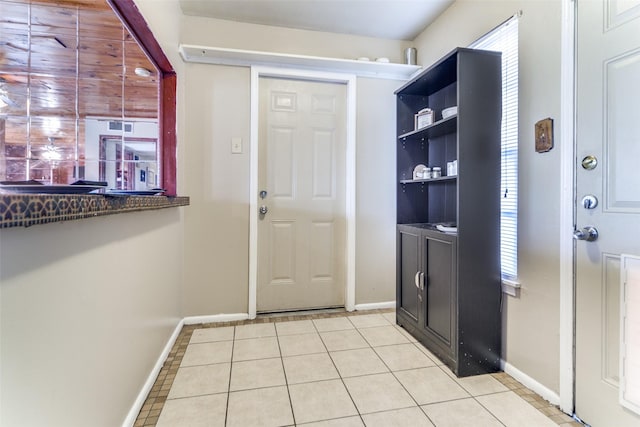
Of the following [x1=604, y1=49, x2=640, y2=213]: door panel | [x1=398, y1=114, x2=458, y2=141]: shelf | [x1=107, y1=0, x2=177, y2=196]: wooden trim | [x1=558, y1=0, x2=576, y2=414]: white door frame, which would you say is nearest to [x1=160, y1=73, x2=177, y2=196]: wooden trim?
[x1=107, y1=0, x2=177, y2=196]: wooden trim

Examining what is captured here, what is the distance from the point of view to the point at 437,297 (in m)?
1.92

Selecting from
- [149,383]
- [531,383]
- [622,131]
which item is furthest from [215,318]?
[622,131]

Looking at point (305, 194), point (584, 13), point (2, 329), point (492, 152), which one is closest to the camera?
point (2, 329)

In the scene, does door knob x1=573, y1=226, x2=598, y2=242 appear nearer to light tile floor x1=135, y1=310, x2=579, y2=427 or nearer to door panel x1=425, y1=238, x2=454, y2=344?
door panel x1=425, y1=238, x2=454, y2=344

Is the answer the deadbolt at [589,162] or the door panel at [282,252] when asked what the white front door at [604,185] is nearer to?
the deadbolt at [589,162]

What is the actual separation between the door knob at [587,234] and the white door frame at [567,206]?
0.11 feet

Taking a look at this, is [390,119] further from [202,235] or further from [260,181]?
[202,235]

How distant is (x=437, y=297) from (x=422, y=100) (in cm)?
155

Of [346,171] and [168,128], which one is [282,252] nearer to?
[346,171]

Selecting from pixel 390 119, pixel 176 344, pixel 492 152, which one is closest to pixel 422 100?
pixel 390 119

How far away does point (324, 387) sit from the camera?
162 centimetres

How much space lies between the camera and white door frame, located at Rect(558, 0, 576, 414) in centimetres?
141

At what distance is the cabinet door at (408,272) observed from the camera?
215 centimetres

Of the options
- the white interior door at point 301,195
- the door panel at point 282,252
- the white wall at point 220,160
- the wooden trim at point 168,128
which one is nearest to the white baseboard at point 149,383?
the white wall at point 220,160
